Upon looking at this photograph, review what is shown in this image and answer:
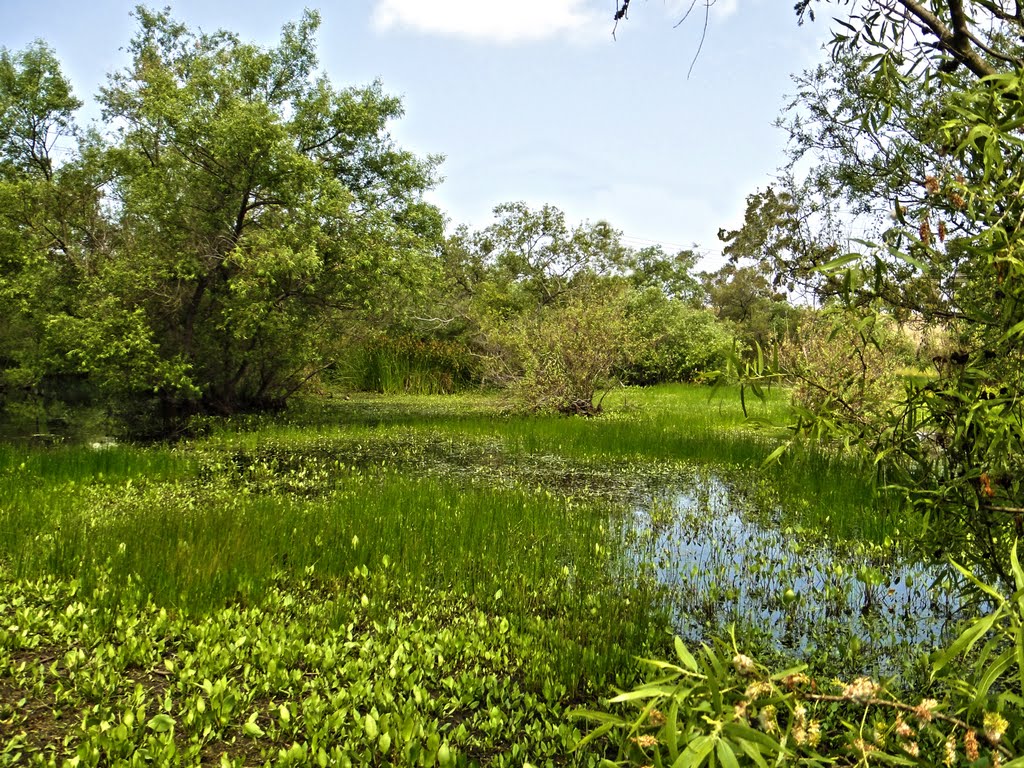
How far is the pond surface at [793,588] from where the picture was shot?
4629mm

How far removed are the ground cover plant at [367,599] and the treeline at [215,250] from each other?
5.15 m

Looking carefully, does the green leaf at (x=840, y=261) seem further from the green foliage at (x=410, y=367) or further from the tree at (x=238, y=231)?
the green foliage at (x=410, y=367)

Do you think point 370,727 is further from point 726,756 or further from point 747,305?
point 747,305

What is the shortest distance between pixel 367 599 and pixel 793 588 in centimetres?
339

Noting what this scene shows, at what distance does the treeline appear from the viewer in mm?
13750

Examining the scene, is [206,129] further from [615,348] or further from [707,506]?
[707,506]

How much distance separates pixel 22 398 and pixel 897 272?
20.5 meters

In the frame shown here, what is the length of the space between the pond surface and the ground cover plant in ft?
0.11

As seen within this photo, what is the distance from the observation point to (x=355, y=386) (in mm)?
26109

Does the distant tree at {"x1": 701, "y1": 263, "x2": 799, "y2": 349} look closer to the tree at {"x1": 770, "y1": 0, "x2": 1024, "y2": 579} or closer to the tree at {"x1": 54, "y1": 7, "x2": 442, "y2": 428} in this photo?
the tree at {"x1": 54, "y1": 7, "x2": 442, "y2": 428}

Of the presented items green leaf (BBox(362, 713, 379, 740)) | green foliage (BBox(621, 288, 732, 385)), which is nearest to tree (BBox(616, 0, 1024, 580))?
green leaf (BBox(362, 713, 379, 740))

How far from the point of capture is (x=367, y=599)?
5.00 m

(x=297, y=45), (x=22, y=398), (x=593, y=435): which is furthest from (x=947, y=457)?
(x=22, y=398)

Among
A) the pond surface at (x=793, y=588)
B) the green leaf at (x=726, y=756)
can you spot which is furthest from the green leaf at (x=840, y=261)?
the pond surface at (x=793, y=588)
